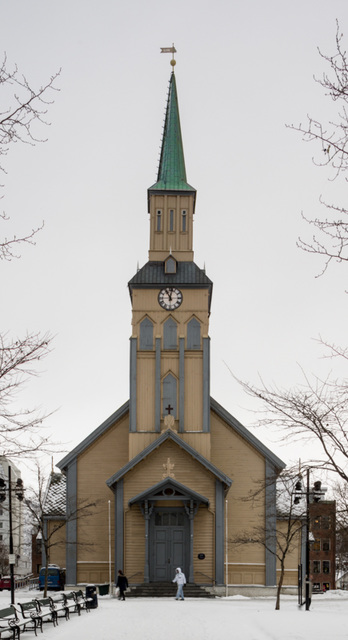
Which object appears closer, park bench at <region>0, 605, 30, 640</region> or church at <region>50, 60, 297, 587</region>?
park bench at <region>0, 605, 30, 640</region>

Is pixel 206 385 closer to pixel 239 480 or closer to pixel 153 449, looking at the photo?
pixel 153 449

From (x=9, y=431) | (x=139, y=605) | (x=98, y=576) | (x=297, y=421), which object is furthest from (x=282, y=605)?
(x=9, y=431)

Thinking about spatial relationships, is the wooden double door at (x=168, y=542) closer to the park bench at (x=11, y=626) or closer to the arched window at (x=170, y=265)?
the arched window at (x=170, y=265)

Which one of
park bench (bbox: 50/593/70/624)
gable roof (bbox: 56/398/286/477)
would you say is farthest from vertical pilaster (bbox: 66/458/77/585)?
park bench (bbox: 50/593/70/624)

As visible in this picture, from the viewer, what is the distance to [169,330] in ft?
151

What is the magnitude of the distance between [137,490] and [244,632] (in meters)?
20.9

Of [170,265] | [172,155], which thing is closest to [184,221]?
[170,265]

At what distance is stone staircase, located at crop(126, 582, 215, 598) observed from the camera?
40562 millimetres

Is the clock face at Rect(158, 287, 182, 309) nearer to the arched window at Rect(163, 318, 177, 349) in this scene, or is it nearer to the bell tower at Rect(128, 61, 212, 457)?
the bell tower at Rect(128, 61, 212, 457)

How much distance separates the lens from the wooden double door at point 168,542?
42750 millimetres

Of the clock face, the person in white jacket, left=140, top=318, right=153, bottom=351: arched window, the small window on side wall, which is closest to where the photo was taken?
the person in white jacket

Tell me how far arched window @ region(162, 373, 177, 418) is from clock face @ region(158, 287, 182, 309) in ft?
11.4

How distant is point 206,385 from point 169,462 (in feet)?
14.5

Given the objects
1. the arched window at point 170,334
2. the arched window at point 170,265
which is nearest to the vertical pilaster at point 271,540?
the arched window at point 170,334
